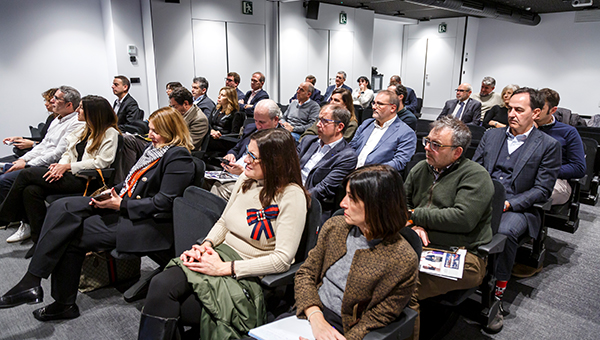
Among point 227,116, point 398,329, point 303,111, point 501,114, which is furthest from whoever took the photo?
point 501,114

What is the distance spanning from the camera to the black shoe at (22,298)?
221cm

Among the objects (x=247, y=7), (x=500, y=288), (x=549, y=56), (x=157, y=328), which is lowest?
(x=500, y=288)

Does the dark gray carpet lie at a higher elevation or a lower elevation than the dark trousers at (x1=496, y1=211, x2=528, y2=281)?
lower

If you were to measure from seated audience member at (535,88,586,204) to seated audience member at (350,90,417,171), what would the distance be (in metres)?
1.01

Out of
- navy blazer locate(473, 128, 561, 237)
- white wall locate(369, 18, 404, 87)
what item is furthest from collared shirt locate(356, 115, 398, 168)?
white wall locate(369, 18, 404, 87)

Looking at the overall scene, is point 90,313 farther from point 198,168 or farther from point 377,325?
point 377,325

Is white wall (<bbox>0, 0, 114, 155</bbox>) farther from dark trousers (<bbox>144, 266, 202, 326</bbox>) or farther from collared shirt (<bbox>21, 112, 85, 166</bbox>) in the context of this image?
dark trousers (<bbox>144, 266, 202, 326</bbox>)

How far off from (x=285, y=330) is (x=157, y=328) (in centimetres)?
57

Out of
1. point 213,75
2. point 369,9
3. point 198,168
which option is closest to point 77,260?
point 198,168

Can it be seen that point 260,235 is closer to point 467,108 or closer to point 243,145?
point 243,145

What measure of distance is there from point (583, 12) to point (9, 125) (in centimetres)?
1323

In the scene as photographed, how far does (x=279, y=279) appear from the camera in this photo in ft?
5.49

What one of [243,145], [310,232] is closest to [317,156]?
[243,145]

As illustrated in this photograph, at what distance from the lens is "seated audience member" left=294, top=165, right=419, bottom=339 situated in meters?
1.39
